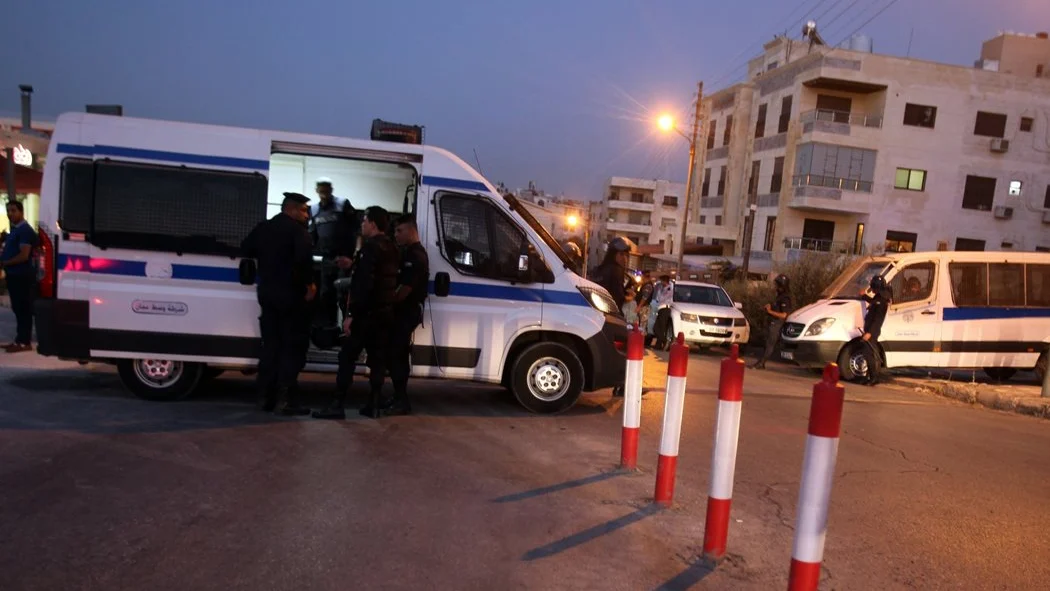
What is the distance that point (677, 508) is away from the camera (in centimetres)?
464

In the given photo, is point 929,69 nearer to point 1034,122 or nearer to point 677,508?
point 1034,122

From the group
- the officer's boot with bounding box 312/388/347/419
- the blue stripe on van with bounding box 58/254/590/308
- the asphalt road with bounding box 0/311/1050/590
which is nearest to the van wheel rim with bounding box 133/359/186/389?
the asphalt road with bounding box 0/311/1050/590

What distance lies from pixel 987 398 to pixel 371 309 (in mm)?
9212

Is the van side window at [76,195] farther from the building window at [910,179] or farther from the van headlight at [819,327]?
the building window at [910,179]

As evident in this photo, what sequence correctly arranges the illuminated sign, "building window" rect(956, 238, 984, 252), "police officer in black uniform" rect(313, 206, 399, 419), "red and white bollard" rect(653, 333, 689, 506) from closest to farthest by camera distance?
"red and white bollard" rect(653, 333, 689, 506), "police officer in black uniform" rect(313, 206, 399, 419), the illuminated sign, "building window" rect(956, 238, 984, 252)

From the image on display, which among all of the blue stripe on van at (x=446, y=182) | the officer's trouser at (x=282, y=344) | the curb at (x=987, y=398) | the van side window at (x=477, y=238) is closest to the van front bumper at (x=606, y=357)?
the van side window at (x=477, y=238)

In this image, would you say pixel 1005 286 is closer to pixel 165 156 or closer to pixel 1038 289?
pixel 1038 289

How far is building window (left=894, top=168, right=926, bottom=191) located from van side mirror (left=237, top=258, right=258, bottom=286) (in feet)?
115

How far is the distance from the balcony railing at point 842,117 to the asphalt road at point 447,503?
1165 inches

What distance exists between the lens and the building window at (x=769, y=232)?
36.5 m

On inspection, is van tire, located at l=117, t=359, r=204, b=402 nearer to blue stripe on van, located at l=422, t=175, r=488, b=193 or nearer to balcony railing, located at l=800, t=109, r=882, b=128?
blue stripe on van, located at l=422, t=175, r=488, b=193

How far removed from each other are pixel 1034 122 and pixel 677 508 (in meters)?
38.9

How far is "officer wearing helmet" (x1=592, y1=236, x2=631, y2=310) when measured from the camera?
350 inches

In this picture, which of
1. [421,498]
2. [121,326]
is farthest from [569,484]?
[121,326]
